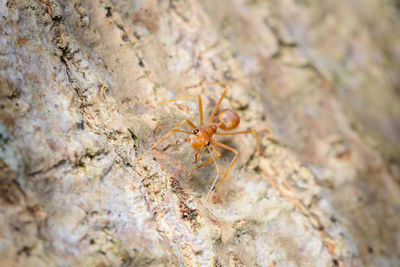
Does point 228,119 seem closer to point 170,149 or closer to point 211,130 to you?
point 211,130

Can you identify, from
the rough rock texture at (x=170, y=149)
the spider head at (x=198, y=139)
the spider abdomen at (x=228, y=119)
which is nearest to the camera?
the rough rock texture at (x=170, y=149)

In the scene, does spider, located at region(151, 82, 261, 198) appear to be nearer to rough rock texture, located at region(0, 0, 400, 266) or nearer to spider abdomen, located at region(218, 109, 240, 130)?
spider abdomen, located at region(218, 109, 240, 130)

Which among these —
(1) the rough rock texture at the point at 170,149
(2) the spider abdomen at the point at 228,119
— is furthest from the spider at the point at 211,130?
(1) the rough rock texture at the point at 170,149

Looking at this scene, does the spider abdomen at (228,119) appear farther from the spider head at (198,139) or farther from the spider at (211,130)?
the spider head at (198,139)

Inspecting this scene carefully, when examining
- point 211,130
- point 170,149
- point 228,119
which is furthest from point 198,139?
point 228,119

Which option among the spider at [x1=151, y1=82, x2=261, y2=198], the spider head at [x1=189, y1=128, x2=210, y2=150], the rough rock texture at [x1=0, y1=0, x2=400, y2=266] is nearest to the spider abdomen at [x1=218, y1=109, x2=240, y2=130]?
the spider at [x1=151, y1=82, x2=261, y2=198]

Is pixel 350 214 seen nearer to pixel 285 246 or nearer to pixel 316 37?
pixel 285 246

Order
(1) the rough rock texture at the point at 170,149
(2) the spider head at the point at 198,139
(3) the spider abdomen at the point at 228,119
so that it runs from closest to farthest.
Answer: (1) the rough rock texture at the point at 170,149 < (2) the spider head at the point at 198,139 < (3) the spider abdomen at the point at 228,119

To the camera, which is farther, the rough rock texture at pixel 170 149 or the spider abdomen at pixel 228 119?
the spider abdomen at pixel 228 119
